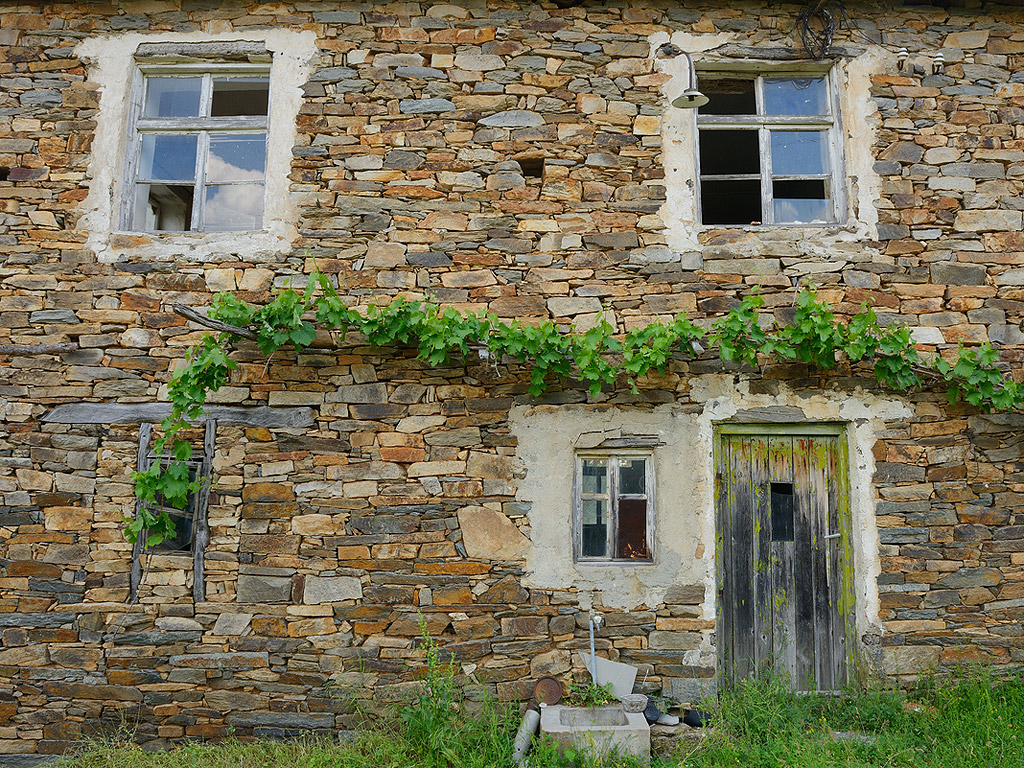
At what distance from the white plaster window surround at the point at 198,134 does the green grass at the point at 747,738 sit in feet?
10.0

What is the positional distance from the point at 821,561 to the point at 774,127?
120 inches

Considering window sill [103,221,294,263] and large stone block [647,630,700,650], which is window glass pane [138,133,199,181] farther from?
large stone block [647,630,700,650]

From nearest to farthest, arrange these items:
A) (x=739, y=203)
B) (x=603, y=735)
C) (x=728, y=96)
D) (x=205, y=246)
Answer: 1. (x=603, y=735)
2. (x=205, y=246)
3. (x=728, y=96)
4. (x=739, y=203)

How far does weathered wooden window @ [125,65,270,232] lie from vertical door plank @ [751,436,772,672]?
3762 mm

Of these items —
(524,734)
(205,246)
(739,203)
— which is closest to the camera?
(524,734)

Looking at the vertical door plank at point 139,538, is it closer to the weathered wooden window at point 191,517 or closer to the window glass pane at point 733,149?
the weathered wooden window at point 191,517

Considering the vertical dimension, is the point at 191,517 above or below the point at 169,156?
below

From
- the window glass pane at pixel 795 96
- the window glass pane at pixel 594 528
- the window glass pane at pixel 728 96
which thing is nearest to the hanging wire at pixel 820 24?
the window glass pane at pixel 795 96

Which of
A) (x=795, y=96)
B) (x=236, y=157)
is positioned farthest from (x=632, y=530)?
(x=236, y=157)

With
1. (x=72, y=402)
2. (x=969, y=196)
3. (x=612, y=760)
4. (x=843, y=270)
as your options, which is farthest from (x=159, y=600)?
(x=969, y=196)

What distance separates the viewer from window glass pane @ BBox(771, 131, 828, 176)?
5.21 metres

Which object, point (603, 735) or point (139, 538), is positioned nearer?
point (603, 735)

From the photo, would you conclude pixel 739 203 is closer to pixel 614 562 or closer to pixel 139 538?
pixel 614 562

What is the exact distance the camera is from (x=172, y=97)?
528cm
